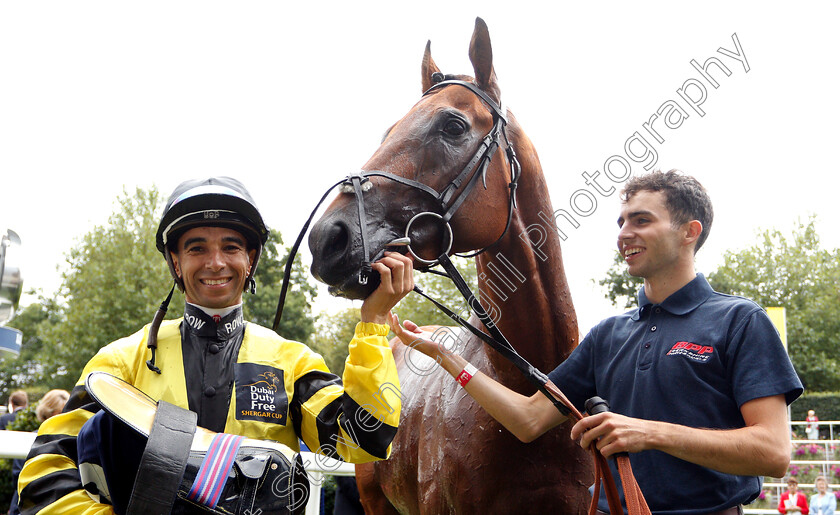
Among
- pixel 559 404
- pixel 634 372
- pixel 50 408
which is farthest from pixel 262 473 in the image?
pixel 50 408

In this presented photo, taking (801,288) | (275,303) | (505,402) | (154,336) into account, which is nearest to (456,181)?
(505,402)

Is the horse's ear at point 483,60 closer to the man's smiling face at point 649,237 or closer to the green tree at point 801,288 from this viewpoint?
the man's smiling face at point 649,237

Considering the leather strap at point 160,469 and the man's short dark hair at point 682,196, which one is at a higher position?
the man's short dark hair at point 682,196

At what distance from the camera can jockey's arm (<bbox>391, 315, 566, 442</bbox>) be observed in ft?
8.09

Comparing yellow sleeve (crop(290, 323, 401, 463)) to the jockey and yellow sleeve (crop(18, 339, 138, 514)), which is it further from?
yellow sleeve (crop(18, 339, 138, 514))

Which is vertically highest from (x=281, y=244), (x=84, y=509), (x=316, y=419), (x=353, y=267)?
(x=281, y=244)

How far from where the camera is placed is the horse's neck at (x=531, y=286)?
9.20ft

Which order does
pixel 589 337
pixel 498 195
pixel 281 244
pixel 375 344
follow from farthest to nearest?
pixel 281 244 → pixel 498 195 → pixel 589 337 → pixel 375 344

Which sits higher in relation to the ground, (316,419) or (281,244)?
(281,244)

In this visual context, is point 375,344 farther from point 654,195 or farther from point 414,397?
point 414,397

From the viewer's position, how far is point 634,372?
2242 millimetres

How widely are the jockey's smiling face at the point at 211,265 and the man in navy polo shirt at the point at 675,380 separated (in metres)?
0.69

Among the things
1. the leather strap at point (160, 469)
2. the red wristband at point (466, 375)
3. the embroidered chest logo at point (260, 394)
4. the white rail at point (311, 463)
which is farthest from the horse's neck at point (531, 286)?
the leather strap at point (160, 469)

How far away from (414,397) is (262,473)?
1858mm
